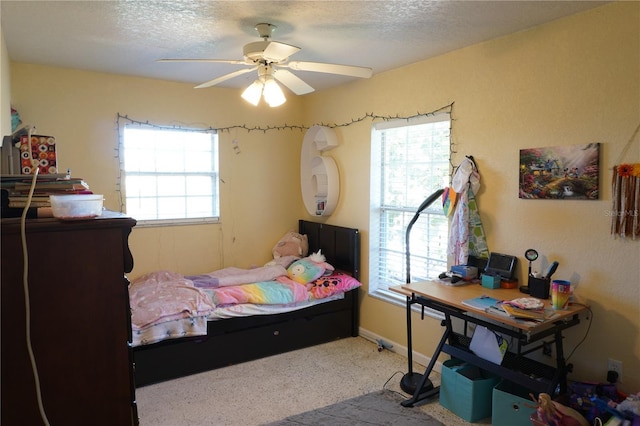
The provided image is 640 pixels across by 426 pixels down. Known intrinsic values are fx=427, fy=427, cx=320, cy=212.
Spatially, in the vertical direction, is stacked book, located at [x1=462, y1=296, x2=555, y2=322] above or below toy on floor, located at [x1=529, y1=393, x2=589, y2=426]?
above

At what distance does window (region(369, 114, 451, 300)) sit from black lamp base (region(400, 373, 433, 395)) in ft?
2.54

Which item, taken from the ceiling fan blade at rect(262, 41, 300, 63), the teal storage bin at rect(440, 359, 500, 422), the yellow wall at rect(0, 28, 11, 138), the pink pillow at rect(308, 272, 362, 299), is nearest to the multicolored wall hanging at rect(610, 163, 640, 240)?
the teal storage bin at rect(440, 359, 500, 422)

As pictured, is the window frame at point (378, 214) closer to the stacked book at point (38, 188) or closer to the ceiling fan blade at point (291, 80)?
the ceiling fan blade at point (291, 80)

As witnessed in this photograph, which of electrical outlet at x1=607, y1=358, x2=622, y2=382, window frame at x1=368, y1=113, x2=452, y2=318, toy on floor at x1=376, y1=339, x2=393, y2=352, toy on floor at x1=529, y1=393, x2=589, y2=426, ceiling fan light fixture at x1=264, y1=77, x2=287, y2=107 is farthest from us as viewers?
toy on floor at x1=376, y1=339, x2=393, y2=352

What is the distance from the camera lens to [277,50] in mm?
2342

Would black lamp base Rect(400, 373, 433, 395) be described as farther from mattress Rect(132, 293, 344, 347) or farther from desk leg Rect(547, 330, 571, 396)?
mattress Rect(132, 293, 344, 347)

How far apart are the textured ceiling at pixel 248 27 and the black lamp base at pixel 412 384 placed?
2360 millimetres

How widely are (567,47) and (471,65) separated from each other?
66 cm

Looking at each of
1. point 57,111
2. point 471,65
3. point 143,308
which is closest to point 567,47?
point 471,65

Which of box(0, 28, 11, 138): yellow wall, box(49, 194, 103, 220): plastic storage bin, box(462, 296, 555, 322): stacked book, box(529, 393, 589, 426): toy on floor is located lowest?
box(529, 393, 589, 426): toy on floor

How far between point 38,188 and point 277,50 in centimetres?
142

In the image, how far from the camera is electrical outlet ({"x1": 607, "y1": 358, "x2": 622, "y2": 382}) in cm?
234

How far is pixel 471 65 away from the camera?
3.05m

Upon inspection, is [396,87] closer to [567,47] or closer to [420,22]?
[420,22]
